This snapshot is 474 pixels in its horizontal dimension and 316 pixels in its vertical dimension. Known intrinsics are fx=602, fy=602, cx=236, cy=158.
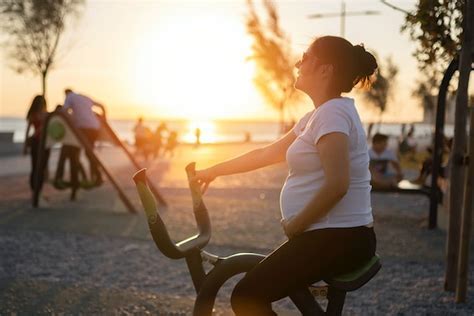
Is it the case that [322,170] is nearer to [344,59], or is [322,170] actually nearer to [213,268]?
[344,59]

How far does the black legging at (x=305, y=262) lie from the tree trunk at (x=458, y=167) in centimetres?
272

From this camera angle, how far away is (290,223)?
2.41 meters

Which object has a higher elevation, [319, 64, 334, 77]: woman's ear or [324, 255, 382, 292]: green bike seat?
[319, 64, 334, 77]: woman's ear

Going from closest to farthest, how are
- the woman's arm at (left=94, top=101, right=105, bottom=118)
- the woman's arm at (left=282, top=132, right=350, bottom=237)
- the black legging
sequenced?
the woman's arm at (left=282, top=132, right=350, bottom=237) < the black legging < the woman's arm at (left=94, top=101, right=105, bottom=118)

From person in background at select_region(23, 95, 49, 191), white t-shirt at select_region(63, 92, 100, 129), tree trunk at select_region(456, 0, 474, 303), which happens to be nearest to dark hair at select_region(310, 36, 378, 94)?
tree trunk at select_region(456, 0, 474, 303)

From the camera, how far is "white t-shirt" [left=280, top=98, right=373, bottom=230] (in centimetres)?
232

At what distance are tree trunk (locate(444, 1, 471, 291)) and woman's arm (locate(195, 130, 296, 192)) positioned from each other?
252 cm

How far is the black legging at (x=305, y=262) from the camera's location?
2.38 m

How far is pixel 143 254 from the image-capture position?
6547 millimetres

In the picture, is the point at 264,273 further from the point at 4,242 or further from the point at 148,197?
the point at 4,242

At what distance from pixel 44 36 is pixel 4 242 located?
63.3 feet

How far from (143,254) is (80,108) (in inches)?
152

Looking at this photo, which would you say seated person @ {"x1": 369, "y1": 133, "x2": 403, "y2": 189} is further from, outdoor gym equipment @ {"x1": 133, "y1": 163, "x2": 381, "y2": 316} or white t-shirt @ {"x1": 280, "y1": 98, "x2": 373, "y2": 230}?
white t-shirt @ {"x1": 280, "y1": 98, "x2": 373, "y2": 230}

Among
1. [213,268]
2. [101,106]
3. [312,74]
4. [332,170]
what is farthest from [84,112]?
[332,170]
